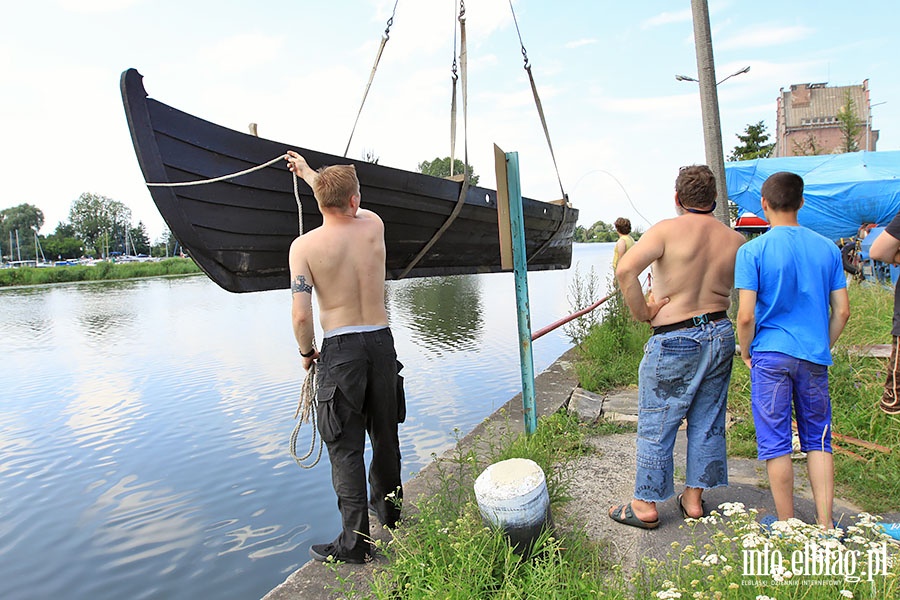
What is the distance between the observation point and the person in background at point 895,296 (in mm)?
2738

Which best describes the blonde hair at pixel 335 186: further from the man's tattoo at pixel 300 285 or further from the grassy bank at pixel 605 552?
the grassy bank at pixel 605 552

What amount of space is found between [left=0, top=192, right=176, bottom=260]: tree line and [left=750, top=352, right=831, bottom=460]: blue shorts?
97.3 metres

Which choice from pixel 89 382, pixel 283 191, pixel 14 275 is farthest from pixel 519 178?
pixel 14 275

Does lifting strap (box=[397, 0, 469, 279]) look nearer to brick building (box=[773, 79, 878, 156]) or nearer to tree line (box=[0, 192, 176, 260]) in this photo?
brick building (box=[773, 79, 878, 156])

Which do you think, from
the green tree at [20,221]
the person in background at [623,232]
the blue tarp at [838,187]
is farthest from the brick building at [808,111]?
the green tree at [20,221]

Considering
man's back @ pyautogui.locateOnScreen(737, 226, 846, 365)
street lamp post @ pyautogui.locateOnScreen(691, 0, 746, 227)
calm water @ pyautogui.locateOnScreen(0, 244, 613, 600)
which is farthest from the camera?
street lamp post @ pyautogui.locateOnScreen(691, 0, 746, 227)

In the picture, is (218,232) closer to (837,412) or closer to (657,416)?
(657,416)

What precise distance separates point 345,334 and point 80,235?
354ft

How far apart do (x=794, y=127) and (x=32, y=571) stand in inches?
2101

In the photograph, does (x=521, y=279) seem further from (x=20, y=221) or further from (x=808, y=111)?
(x=20, y=221)

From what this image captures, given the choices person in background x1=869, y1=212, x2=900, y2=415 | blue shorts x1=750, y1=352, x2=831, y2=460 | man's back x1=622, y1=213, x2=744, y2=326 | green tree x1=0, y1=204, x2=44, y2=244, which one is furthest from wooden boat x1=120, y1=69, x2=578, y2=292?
green tree x1=0, y1=204, x2=44, y2=244

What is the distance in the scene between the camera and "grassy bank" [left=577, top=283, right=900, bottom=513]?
10.6ft

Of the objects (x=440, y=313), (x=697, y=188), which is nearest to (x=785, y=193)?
(x=697, y=188)

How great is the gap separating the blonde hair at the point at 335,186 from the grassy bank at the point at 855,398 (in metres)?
3.00
